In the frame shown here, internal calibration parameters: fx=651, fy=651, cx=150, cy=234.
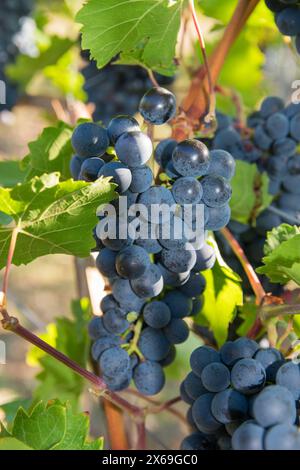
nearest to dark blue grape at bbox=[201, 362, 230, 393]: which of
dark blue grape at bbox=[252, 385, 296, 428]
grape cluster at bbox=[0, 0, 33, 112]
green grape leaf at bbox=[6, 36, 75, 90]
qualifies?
dark blue grape at bbox=[252, 385, 296, 428]

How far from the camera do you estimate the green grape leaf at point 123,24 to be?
2.81 feet

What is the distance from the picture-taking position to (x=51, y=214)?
0.77 meters

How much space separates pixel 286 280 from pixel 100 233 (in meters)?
0.24

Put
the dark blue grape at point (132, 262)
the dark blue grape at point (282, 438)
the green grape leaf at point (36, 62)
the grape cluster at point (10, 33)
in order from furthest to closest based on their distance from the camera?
the grape cluster at point (10, 33)
the green grape leaf at point (36, 62)
the dark blue grape at point (132, 262)
the dark blue grape at point (282, 438)

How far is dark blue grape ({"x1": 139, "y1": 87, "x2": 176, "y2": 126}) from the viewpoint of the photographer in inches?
30.9

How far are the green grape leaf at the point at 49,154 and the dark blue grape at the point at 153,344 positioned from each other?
0.83 feet

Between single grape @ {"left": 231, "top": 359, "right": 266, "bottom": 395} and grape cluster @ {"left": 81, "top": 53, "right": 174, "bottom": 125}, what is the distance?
2.72ft

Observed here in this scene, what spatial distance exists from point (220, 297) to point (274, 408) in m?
0.35

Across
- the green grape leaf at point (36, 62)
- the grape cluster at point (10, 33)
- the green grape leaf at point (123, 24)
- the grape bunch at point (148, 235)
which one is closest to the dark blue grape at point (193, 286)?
the grape bunch at point (148, 235)

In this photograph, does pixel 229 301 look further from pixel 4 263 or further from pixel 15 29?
pixel 15 29

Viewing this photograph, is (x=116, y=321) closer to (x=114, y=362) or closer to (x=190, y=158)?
(x=114, y=362)

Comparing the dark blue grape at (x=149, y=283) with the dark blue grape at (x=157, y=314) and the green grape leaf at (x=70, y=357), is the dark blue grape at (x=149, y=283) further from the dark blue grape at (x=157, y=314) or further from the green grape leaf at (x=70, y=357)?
the green grape leaf at (x=70, y=357)

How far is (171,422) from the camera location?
3.06 meters

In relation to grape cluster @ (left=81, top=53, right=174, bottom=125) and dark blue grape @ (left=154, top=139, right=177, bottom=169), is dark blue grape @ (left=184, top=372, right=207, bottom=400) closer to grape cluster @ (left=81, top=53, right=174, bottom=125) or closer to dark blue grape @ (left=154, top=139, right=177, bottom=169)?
dark blue grape @ (left=154, top=139, right=177, bottom=169)
